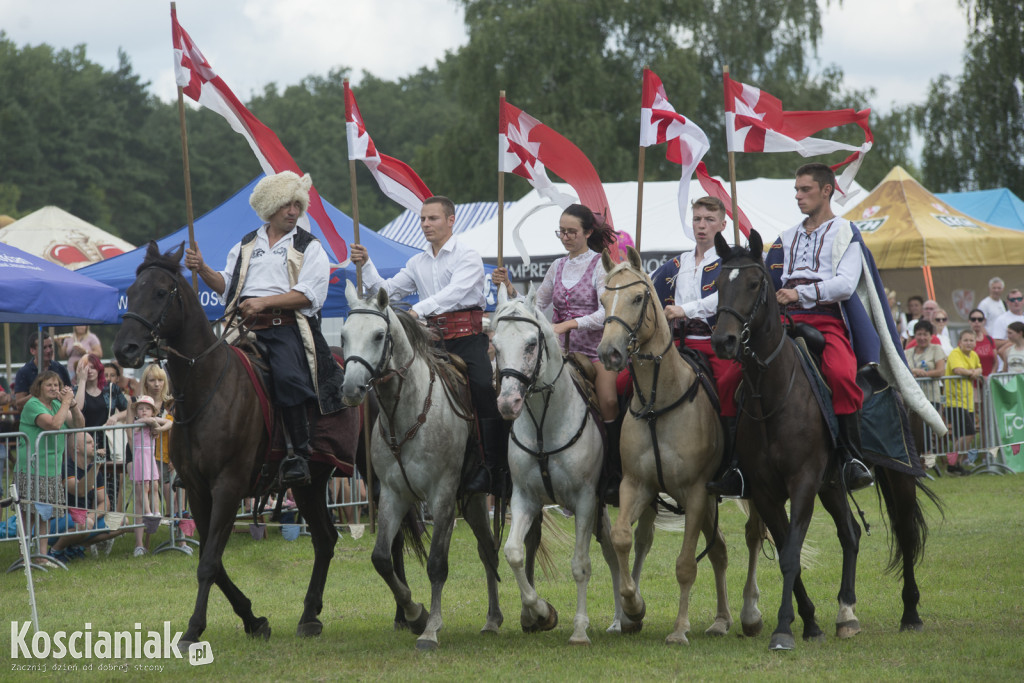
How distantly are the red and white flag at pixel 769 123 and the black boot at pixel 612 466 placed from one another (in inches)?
99.7

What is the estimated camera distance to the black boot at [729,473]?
7582 mm

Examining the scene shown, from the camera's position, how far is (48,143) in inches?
2235

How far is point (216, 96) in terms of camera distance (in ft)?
29.6

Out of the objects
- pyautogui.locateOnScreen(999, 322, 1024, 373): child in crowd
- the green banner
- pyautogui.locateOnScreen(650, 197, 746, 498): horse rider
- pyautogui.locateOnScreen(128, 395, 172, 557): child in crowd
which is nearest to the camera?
pyautogui.locateOnScreen(650, 197, 746, 498): horse rider

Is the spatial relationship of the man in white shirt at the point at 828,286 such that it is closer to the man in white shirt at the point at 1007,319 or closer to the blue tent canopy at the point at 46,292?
the blue tent canopy at the point at 46,292

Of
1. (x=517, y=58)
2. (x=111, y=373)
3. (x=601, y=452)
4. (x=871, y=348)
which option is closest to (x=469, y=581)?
(x=601, y=452)

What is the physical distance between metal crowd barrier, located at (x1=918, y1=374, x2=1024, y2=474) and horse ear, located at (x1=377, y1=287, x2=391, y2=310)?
35.9 feet

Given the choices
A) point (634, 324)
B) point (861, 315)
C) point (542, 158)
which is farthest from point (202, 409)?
point (861, 315)

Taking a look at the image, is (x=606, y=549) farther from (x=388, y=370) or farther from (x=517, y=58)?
(x=517, y=58)

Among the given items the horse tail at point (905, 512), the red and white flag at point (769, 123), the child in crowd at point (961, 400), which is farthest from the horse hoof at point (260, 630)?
the child in crowd at point (961, 400)

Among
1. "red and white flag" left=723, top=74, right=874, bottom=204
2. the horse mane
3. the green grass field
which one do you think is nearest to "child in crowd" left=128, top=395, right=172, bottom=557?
the green grass field

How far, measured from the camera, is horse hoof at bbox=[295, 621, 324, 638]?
8.27 m

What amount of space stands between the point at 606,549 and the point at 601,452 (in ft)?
2.62

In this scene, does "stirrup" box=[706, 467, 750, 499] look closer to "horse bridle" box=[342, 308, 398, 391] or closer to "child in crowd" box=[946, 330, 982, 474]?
"horse bridle" box=[342, 308, 398, 391]
